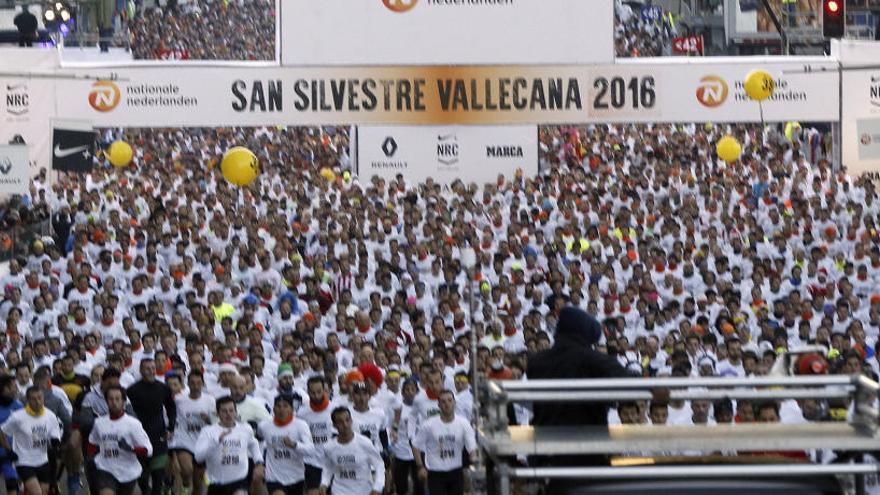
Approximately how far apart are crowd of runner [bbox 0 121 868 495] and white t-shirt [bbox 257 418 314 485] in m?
0.02

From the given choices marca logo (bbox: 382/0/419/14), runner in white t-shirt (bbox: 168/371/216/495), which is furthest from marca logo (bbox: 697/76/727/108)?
runner in white t-shirt (bbox: 168/371/216/495)

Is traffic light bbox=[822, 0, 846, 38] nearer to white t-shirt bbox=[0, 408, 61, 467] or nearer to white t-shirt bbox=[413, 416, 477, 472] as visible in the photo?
white t-shirt bbox=[413, 416, 477, 472]

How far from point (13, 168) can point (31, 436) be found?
10.6 m

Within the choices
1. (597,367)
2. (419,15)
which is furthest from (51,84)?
(597,367)

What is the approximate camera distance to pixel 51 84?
114 ft

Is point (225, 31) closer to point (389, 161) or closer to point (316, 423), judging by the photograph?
point (389, 161)

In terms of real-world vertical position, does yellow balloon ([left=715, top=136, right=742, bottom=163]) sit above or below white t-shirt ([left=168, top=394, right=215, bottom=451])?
above

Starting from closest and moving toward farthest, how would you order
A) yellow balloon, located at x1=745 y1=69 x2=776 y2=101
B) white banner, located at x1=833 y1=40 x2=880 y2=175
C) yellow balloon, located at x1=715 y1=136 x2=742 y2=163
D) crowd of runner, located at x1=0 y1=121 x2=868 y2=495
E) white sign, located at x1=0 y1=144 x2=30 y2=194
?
crowd of runner, located at x1=0 y1=121 x2=868 y2=495 < white sign, located at x1=0 y1=144 x2=30 y2=194 < yellow balloon, located at x1=745 y1=69 x2=776 y2=101 < yellow balloon, located at x1=715 y1=136 x2=742 y2=163 < white banner, located at x1=833 y1=40 x2=880 y2=175

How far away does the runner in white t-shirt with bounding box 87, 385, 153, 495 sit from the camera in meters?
15.8

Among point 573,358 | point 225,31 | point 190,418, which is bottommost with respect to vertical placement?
point 190,418

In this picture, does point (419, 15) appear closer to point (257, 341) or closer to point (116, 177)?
point (116, 177)

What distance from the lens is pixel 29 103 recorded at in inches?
1358

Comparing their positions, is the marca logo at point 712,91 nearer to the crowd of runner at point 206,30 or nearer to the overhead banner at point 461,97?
the overhead banner at point 461,97

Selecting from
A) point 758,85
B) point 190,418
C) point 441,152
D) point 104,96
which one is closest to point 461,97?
point 441,152
